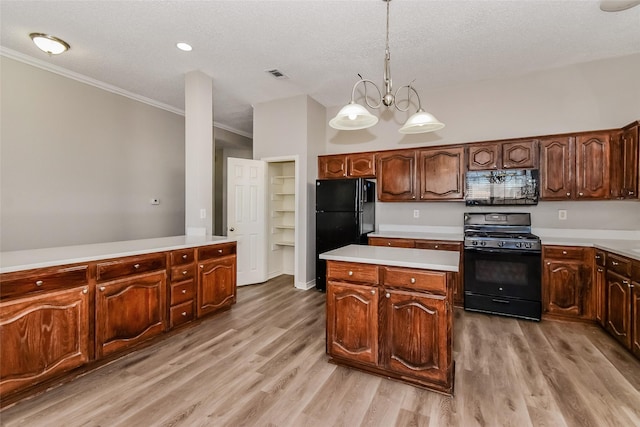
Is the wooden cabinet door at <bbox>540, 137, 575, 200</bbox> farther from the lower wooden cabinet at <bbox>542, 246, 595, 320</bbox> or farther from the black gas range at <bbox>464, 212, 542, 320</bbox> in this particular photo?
the lower wooden cabinet at <bbox>542, 246, 595, 320</bbox>

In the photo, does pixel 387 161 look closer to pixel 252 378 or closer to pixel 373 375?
pixel 373 375

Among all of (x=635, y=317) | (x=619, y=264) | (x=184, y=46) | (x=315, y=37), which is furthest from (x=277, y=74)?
(x=635, y=317)

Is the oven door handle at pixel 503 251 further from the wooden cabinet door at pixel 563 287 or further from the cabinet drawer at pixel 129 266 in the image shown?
the cabinet drawer at pixel 129 266

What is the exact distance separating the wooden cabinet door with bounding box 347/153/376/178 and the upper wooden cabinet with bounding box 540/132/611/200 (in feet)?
7.02

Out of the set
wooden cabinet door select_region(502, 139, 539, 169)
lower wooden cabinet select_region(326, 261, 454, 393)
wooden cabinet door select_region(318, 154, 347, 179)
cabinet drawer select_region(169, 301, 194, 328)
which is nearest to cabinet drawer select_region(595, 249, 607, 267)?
wooden cabinet door select_region(502, 139, 539, 169)

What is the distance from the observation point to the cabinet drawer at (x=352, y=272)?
2.12 m

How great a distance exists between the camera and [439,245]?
3646mm

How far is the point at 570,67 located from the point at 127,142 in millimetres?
6209

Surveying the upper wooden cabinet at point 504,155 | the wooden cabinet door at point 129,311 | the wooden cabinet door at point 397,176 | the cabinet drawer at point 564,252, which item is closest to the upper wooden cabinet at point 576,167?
the upper wooden cabinet at point 504,155

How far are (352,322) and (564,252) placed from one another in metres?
2.69

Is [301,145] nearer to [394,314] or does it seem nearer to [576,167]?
[394,314]

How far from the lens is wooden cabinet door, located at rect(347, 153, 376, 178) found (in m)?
4.41

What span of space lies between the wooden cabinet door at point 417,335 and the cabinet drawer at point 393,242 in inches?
74.6

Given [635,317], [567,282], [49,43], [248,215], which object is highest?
[49,43]
